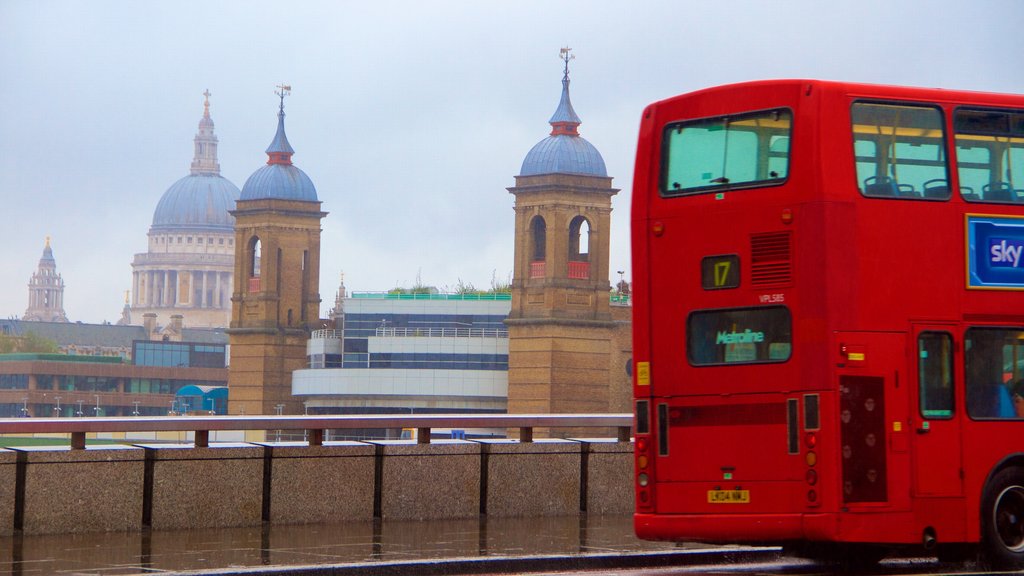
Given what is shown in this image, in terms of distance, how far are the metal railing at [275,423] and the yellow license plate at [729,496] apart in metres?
2.79

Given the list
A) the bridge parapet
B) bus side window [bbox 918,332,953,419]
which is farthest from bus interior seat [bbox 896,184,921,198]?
the bridge parapet

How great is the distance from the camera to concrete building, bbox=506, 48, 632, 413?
125500 millimetres

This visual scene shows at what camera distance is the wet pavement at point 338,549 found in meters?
13.6

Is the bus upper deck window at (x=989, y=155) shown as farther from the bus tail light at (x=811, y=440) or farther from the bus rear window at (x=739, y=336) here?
the bus tail light at (x=811, y=440)

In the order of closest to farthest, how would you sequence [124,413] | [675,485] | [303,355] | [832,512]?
1. [832,512]
2. [675,485]
3. [303,355]
4. [124,413]

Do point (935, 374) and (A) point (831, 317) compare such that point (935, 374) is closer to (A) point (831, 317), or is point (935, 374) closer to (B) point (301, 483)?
(A) point (831, 317)

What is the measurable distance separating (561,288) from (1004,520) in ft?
367

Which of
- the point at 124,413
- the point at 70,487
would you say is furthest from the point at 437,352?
the point at 70,487

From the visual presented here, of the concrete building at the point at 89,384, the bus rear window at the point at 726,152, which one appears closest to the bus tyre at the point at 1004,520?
the bus rear window at the point at 726,152

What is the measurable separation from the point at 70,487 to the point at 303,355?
417 ft

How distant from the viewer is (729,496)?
14.5 m

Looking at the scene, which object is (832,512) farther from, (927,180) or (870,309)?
(927,180)

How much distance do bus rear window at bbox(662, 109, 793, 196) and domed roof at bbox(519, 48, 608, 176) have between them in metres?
112

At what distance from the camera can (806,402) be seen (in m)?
14.0
